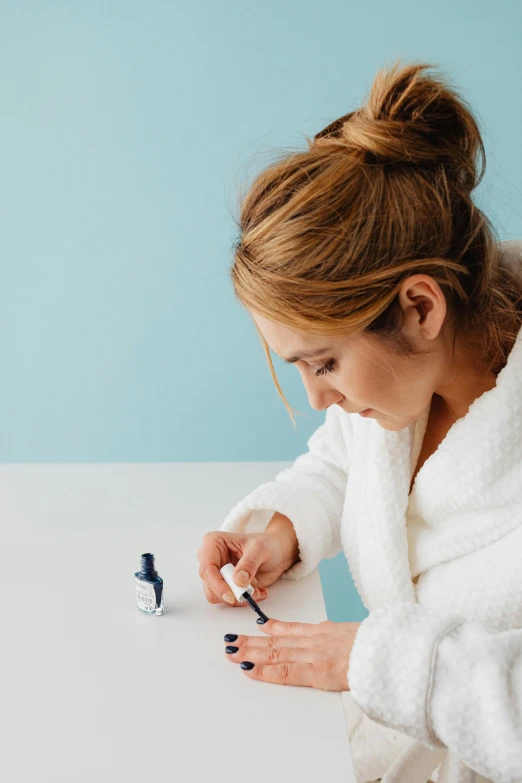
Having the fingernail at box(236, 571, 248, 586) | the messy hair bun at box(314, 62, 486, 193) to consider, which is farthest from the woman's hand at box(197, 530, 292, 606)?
the messy hair bun at box(314, 62, 486, 193)

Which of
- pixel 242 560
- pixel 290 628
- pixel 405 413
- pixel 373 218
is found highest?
pixel 373 218

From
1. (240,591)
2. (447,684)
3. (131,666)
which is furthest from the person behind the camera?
(240,591)

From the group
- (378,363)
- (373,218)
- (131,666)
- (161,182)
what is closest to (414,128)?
(373,218)

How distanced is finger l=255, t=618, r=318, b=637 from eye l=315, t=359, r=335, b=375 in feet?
0.91

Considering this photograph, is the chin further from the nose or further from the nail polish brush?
the nail polish brush

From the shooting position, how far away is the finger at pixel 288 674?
0.82m

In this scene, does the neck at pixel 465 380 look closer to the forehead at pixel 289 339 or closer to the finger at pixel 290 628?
the forehead at pixel 289 339

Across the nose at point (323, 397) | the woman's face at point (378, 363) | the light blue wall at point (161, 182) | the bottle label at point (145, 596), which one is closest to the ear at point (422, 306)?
the woman's face at point (378, 363)

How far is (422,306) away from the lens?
0.90 m

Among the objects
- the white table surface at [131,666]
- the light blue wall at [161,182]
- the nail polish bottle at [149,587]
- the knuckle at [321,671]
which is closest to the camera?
the white table surface at [131,666]

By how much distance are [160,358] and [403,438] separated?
1.29 m

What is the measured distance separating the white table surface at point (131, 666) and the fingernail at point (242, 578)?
1.6 inches

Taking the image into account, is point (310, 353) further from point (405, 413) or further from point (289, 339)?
point (405, 413)

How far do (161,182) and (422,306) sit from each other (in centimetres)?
145
